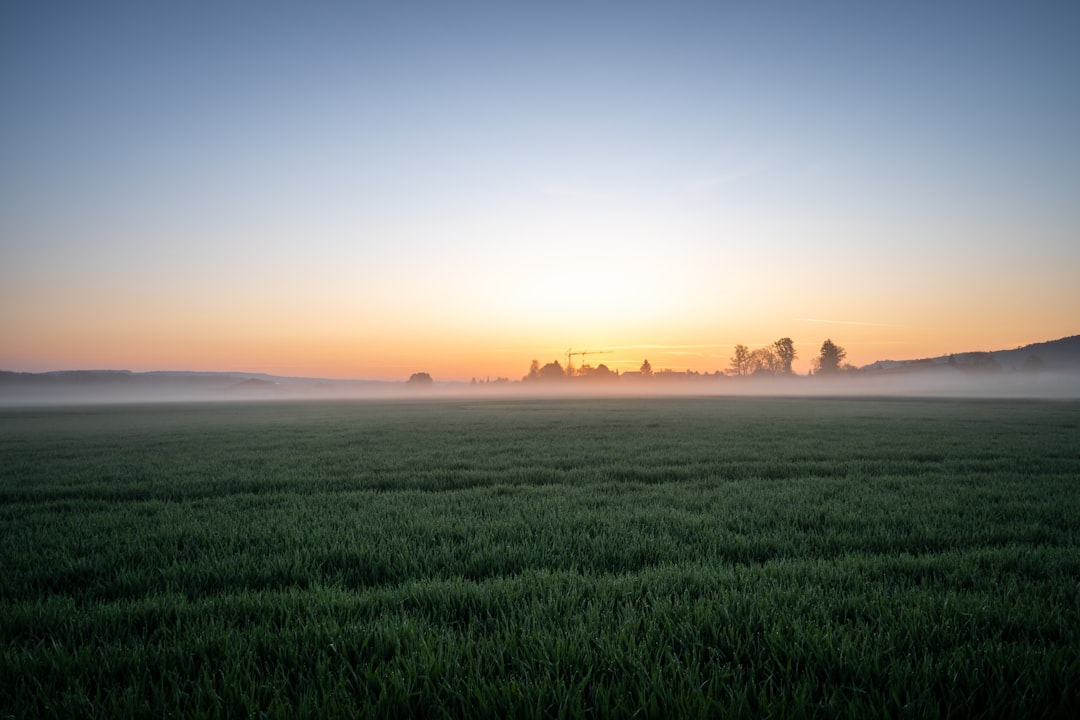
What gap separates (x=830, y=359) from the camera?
507 ft

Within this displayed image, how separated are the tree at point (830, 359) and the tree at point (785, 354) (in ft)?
35.0

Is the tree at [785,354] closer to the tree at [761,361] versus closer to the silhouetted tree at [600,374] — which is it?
the tree at [761,361]

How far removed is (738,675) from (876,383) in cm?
16600

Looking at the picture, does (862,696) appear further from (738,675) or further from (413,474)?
(413,474)

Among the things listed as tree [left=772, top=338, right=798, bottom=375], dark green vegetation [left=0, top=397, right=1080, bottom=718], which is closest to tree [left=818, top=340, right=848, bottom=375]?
tree [left=772, top=338, right=798, bottom=375]

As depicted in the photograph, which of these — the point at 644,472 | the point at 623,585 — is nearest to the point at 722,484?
the point at 644,472

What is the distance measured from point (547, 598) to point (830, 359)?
17771 centimetres

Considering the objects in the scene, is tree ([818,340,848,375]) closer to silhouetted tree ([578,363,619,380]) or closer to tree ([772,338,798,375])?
tree ([772,338,798,375])

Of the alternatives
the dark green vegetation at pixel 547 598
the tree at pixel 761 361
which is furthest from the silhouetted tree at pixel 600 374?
the dark green vegetation at pixel 547 598

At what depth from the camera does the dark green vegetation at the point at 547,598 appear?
247cm

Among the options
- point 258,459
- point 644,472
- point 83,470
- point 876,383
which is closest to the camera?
point 644,472

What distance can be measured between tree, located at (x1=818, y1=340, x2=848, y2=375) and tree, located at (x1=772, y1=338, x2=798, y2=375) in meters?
10.7

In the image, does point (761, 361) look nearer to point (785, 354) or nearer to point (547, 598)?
point (785, 354)

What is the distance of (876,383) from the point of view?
5423 inches
